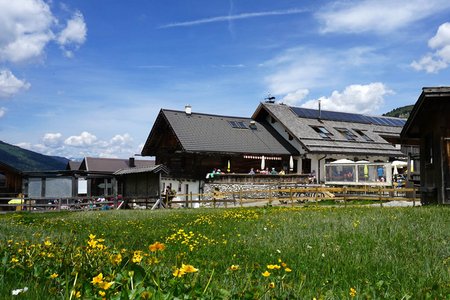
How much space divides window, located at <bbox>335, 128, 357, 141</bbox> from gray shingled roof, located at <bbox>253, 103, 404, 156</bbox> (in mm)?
464

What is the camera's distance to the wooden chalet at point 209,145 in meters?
37.9

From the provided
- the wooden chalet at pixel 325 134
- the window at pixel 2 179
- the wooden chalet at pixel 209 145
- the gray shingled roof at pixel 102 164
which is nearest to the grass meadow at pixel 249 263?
the wooden chalet at pixel 209 145

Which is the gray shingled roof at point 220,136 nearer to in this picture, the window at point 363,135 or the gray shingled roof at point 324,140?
the gray shingled roof at point 324,140

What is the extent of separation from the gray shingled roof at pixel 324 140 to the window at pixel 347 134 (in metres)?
0.46

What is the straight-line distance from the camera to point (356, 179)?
38.9 metres

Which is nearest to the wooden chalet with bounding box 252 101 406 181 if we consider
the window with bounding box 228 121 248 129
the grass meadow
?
the window with bounding box 228 121 248 129

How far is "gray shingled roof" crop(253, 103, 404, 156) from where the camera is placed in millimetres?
42344

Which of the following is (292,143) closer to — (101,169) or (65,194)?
(65,194)

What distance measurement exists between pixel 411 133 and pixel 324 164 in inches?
800


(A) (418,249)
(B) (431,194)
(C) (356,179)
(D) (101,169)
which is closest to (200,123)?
(C) (356,179)

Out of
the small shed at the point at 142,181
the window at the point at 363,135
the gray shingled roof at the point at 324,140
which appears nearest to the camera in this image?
the small shed at the point at 142,181

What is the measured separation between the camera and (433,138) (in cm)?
2038

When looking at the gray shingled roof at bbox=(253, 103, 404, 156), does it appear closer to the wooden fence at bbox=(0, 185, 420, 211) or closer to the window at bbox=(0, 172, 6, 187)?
the wooden fence at bbox=(0, 185, 420, 211)

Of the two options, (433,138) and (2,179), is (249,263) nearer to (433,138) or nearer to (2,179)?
(433,138)
